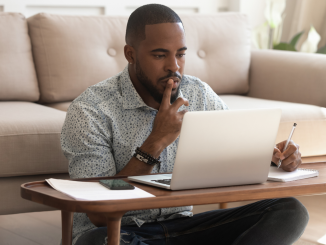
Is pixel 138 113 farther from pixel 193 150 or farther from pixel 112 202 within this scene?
Result: pixel 112 202

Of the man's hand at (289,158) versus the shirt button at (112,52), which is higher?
the shirt button at (112,52)

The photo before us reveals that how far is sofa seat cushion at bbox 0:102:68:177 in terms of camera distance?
1.50m


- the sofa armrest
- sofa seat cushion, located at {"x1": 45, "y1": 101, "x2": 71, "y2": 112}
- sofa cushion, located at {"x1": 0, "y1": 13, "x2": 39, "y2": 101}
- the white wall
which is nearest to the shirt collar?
sofa seat cushion, located at {"x1": 45, "y1": 101, "x2": 71, "y2": 112}

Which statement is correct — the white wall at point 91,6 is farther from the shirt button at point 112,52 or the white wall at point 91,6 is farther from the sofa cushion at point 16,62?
the shirt button at point 112,52

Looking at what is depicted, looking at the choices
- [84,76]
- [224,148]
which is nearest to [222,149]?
[224,148]

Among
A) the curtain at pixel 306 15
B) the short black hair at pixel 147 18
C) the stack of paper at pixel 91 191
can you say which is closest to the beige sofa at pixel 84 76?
the short black hair at pixel 147 18

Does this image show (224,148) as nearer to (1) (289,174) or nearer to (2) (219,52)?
(1) (289,174)

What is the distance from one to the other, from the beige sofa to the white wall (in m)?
0.42

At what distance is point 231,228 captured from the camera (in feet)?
3.93

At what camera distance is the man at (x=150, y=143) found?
1104 mm

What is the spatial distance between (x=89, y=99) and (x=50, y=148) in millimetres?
421

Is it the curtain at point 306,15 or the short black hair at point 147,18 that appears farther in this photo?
the curtain at point 306,15

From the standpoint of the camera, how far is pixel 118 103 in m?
1.24

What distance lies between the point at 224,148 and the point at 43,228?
47.8 inches
